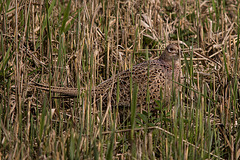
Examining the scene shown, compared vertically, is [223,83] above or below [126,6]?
below

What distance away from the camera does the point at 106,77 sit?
510 cm

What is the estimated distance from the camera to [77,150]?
9.68 ft

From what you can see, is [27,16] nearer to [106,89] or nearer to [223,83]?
[106,89]

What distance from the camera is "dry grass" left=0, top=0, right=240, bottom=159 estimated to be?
325cm

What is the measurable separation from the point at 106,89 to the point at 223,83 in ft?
3.96

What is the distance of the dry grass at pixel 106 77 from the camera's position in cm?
325

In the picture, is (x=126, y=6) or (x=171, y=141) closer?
(x=171, y=141)

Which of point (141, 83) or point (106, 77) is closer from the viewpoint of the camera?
point (141, 83)

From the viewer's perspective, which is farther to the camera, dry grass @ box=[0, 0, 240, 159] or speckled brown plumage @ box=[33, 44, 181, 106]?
speckled brown plumage @ box=[33, 44, 181, 106]

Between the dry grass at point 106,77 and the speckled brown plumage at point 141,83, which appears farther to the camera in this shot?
the speckled brown plumage at point 141,83

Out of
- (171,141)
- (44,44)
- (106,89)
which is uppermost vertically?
(44,44)

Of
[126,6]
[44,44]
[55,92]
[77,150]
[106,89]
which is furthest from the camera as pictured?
[126,6]

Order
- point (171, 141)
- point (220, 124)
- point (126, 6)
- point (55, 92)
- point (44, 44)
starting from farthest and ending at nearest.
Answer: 1. point (126, 6)
2. point (44, 44)
3. point (55, 92)
4. point (220, 124)
5. point (171, 141)

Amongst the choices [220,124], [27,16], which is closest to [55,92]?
[27,16]
